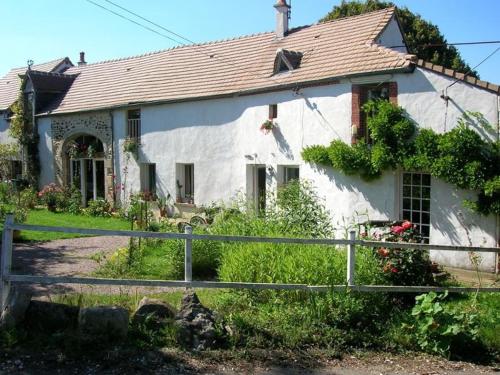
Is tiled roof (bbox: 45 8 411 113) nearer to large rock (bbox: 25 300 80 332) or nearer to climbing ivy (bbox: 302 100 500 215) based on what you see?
climbing ivy (bbox: 302 100 500 215)

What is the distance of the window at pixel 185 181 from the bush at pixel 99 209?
3405 millimetres

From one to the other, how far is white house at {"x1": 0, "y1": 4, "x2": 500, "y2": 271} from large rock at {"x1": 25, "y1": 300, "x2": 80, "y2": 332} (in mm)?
7932

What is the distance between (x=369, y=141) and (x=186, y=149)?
7.32 m

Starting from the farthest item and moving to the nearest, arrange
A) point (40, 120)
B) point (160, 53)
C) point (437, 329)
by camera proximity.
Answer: point (40, 120) → point (160, 53) → point (437, 329)

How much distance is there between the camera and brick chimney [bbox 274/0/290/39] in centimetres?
1788

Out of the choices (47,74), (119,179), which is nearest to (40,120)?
(47,74)

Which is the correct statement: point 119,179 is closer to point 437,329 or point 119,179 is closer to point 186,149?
point 186,149

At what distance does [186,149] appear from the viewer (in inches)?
715

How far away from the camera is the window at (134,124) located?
66.1 ft

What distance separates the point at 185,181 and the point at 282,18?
6614mm

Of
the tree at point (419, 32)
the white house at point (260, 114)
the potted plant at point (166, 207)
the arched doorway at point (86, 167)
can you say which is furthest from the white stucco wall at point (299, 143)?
the tree at point (419, 32)

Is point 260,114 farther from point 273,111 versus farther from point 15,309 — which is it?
point 15,309

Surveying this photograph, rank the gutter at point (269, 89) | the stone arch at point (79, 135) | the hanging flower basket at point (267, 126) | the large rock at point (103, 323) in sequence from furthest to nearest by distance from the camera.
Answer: the stone arch at point (79, 135) → the hanging flower basket at point (267, 126) → the gutter at point (269, 89) → the large rock at point (103, 323)

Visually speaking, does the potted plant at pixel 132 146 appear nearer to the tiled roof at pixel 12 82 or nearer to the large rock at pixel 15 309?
the tiled roof at pixel 12 82
